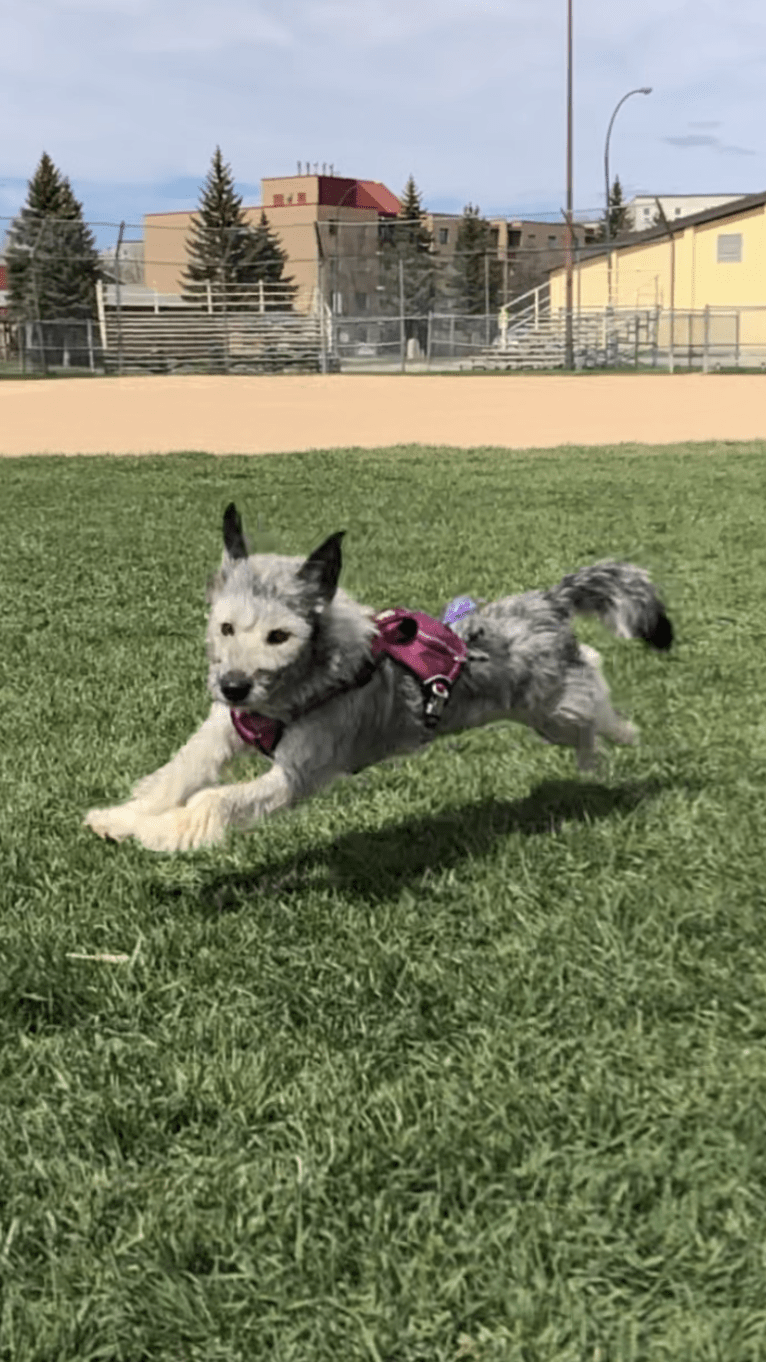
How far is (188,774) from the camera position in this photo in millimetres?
3254

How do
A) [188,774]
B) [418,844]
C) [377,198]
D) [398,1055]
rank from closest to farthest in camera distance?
[398,1055] → [188,774] → [418,844] → [377,198]

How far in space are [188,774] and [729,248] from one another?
54.7m

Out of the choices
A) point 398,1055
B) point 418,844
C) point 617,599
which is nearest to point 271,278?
point 617,599

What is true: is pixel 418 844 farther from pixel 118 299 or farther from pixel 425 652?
pixel 118 299

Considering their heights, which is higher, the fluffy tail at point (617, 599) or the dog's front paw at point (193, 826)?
the fluffy tail at point (617, 599)

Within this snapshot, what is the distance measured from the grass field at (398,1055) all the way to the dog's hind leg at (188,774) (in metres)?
0.24

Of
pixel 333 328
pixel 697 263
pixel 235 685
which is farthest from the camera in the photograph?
pixel 697 263

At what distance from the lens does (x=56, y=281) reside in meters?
46.7

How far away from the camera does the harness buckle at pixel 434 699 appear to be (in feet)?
11.1

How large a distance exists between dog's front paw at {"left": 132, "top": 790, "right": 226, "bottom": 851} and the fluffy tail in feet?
4.67

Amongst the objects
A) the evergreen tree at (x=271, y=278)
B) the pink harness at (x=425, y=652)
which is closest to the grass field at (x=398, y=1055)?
the pink harness at (x=425, y=652)

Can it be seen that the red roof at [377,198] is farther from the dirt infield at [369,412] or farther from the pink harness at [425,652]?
the pink harness at [425,652]

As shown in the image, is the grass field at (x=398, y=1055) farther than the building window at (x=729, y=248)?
No

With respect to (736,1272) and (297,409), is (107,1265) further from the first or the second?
(297,409)
